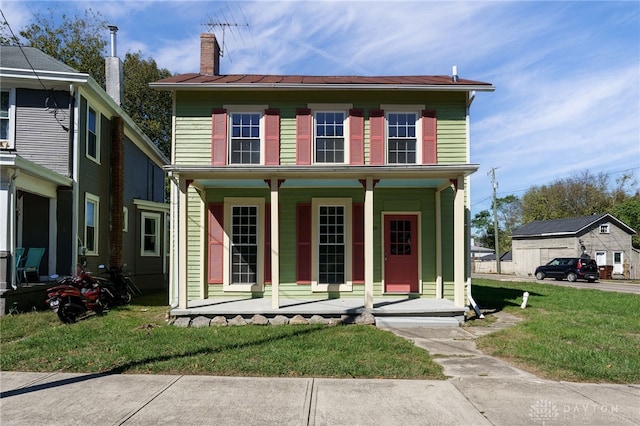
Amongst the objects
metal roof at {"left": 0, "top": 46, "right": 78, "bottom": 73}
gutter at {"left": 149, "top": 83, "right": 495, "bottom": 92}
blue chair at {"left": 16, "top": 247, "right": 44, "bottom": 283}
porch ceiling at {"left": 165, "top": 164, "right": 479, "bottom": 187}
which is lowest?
blue chair at {"left": 16, "top": 247, "right": 44, "bottom": 283}

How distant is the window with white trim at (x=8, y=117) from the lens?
11484 millimetres

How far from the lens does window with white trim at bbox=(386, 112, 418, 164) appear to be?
1144 cm

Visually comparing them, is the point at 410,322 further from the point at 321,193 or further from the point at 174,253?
the point at 174,253

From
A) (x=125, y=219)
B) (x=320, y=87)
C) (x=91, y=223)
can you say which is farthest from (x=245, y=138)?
(x=125, y=219)

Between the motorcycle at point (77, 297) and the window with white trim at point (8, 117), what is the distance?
4438mm

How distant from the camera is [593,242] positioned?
111 ft

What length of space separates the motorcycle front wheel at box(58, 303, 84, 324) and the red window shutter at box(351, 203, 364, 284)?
6.27 m

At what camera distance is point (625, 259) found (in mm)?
34688

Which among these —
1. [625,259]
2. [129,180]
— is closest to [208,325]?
[129,180]

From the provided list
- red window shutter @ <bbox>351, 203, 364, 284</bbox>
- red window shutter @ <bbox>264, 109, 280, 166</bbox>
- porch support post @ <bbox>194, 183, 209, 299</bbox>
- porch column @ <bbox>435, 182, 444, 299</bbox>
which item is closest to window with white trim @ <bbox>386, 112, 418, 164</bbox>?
porch column @ <bbox>435, 182, 444, 299</bbox>

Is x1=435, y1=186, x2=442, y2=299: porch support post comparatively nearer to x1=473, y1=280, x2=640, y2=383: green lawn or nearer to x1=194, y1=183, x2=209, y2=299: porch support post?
x1=473, y1=280, x2=640, y2=383: green lawn

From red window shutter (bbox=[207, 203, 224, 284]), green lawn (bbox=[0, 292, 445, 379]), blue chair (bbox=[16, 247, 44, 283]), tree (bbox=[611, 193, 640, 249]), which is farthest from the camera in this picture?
tree (bbox=[611, 193, 640, 249])

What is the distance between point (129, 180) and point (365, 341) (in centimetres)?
1200

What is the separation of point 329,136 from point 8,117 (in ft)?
27.3
